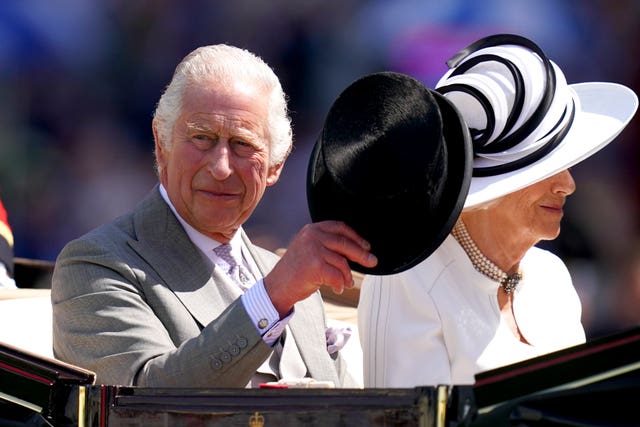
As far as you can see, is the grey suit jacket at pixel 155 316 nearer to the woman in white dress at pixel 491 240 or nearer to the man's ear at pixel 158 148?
the man's ear at pixel 158 148

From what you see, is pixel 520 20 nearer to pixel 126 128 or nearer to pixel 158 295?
pixel 126 128

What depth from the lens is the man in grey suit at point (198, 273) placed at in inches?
80.7

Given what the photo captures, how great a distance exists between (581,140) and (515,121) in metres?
0.16

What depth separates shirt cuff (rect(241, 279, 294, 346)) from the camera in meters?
1.99

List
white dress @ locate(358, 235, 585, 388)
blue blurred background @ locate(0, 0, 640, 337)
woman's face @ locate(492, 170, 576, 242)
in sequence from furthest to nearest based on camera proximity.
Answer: blue blurred background @ locate(0, 0, 640, 337) → woman's face @ locate(492, 170, 576, 242) → white dress @ locate(358, 235, 585, 388)

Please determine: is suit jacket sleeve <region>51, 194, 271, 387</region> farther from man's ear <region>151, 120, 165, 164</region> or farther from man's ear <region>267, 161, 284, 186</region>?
man's ear <region>267, 161, 284, 186</region>

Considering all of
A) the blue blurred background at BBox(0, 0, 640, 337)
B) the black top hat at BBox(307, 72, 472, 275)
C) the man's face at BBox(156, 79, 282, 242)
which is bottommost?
the black top hat at BBox(307, 72, 472, 275)

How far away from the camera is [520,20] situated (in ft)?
14.3

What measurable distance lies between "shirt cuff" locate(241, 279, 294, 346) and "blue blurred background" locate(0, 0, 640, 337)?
256 cm

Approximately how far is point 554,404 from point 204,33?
11.5 ft

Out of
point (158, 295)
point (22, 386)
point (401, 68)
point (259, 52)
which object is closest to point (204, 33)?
point (259, 52)

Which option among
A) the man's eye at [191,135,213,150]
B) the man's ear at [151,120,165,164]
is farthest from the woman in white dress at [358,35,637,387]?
the man's ear at [151,120,165,164]

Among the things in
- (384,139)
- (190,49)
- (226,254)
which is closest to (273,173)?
(226,254)

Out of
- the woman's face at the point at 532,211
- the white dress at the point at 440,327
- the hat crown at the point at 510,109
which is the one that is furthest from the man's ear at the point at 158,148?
the woman's face at the point at 532,211
